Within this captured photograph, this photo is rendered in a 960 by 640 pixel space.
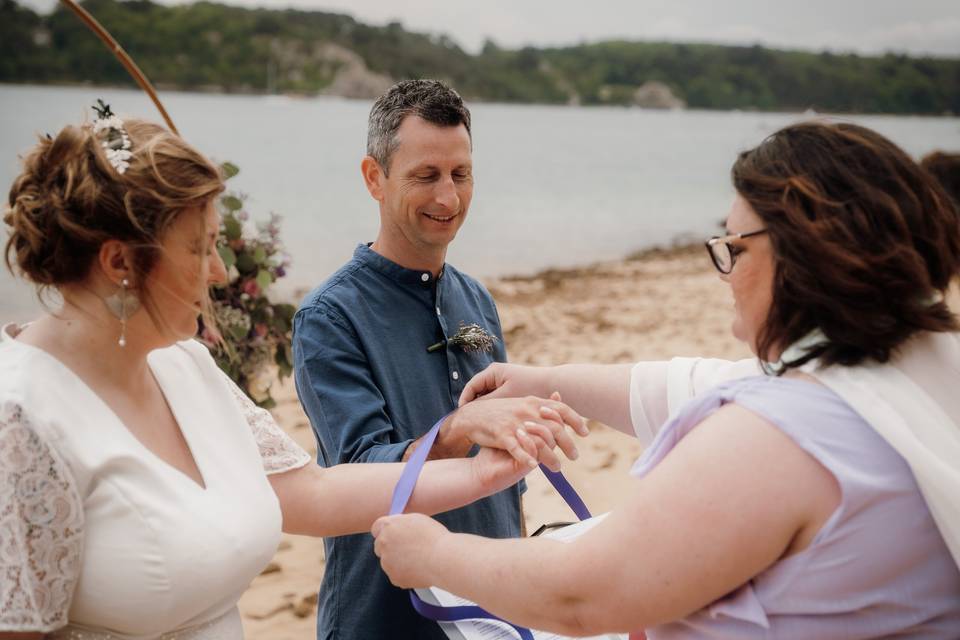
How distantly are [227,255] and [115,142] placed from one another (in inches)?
76.5

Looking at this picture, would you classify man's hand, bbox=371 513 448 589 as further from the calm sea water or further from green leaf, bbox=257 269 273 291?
green leaf, bbox=257 269 273 291

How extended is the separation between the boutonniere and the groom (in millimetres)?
19

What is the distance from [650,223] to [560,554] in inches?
1103

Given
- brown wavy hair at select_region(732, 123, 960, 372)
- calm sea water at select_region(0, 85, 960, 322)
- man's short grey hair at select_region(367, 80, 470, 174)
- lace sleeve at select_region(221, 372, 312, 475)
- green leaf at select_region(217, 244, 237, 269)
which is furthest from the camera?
calm sea water at select_region(0, 85, 960, 322)

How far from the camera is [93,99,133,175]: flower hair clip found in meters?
1.69

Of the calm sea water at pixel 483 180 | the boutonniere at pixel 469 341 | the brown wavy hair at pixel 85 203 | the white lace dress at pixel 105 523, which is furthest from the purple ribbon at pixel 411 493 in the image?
the calm sea water at pixel 483 180

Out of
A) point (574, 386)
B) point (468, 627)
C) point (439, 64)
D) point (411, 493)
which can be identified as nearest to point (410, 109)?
point (574, 386)

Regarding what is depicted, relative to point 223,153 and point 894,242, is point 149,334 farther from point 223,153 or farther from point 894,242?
point 223,153

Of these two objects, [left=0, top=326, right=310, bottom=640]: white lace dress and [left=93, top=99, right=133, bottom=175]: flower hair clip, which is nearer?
[left=0, top=326, right=310, bottom=640]: white lace dress

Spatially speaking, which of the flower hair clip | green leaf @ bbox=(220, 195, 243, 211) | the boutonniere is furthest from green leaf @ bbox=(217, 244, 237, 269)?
the flower hair clip

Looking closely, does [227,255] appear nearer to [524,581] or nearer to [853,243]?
[524,581]

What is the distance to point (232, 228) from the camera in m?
3.76

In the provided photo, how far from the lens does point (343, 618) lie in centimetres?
265

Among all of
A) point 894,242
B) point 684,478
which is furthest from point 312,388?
point 894,242
